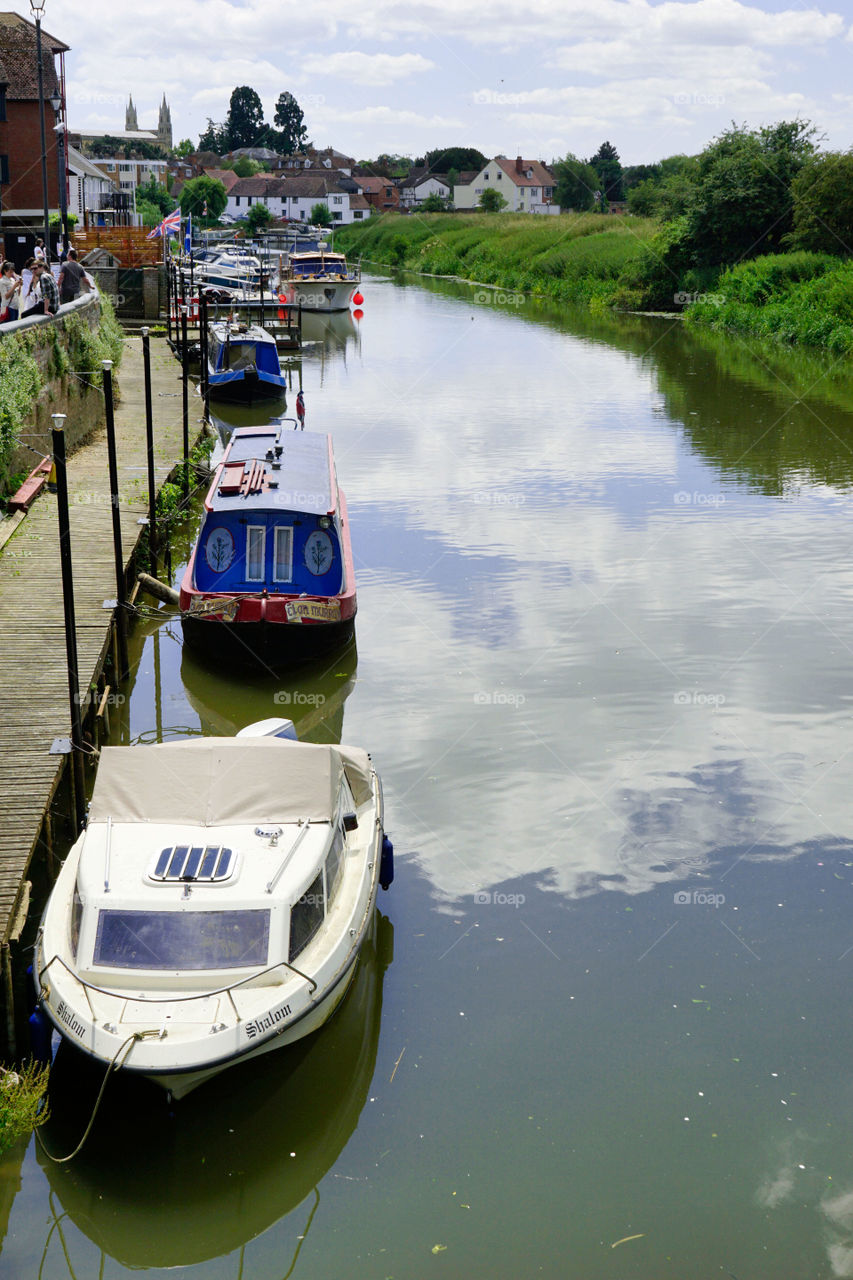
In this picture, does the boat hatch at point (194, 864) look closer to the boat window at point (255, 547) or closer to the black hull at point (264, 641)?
the black hull at point (264, 641)

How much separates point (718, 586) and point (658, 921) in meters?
10.9

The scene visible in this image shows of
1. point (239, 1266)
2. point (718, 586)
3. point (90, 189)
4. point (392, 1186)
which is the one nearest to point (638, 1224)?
point (392, 1186)

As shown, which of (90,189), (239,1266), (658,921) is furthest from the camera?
(90,189)

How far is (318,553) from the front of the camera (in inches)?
732

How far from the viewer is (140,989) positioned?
925 centimetres

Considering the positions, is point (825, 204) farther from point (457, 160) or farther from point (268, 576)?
point (457, 160)

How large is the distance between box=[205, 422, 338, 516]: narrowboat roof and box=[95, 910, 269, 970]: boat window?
31.8ft

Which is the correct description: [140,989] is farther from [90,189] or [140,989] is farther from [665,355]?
[90,189]

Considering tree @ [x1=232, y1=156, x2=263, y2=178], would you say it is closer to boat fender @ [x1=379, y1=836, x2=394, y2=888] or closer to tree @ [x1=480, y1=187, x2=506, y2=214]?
tree @ [x1=480, y1=187, x2=506, y2=214]

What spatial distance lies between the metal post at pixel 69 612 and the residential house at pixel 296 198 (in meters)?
152

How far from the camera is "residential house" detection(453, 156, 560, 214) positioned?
147500 millimetres

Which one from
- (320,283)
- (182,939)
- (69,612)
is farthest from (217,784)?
(320,283)

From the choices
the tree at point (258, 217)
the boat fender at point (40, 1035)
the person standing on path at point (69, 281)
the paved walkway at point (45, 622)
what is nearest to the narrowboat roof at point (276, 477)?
the paved walkway at point (45, 622)

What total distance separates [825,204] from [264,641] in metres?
48.3
